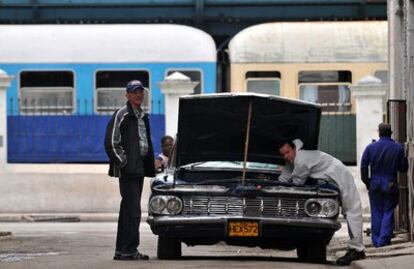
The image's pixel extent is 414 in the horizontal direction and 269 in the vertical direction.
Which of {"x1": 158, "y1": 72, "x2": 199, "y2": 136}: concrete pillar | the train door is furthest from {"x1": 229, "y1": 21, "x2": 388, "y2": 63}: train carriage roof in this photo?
{"x1": 158, "y1": 72, "x2": 199, "y2": 136}: concrete pillar

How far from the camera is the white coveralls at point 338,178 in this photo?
44.2ft

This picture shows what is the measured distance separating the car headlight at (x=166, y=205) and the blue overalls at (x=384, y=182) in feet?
12.9

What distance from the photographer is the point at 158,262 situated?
13.3 m

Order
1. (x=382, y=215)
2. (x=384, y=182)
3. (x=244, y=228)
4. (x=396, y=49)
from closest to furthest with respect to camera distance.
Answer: (x=244, y=228) → (x=384, y=182) → (x=382, y=215) → (x=396, y=49)

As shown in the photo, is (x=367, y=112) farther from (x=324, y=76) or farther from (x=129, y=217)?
(x=129, y=217)

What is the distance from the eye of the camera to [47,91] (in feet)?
88.6

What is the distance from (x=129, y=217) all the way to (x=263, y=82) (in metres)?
13.5

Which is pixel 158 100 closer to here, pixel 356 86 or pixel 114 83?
pixel 114 83

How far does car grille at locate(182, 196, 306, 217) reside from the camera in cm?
1325

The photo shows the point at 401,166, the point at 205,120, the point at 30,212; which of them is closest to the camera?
the point at 205,120

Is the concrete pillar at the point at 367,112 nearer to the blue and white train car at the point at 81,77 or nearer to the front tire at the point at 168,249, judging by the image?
the blue and white train car at the point at 81,77

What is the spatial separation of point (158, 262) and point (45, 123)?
44.6 feet

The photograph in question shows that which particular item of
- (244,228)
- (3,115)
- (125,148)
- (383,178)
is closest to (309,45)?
(3,115)

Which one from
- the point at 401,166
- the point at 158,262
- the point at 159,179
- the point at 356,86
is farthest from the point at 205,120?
the point at 356,86
